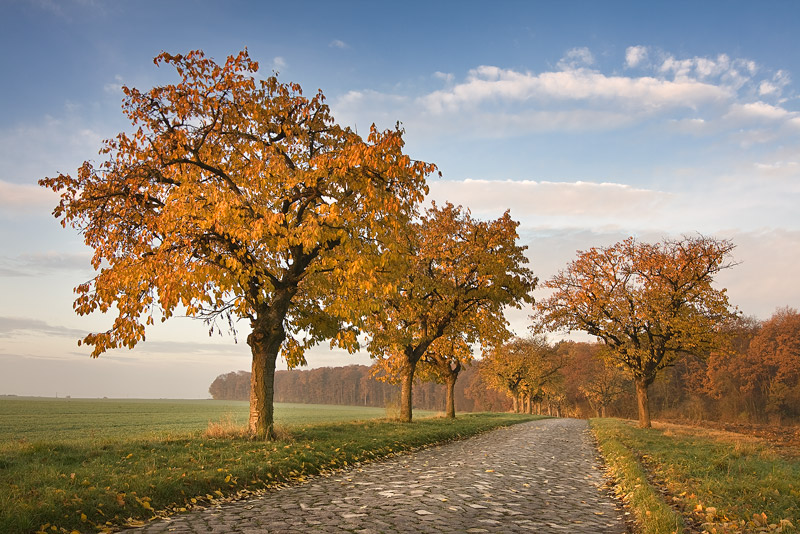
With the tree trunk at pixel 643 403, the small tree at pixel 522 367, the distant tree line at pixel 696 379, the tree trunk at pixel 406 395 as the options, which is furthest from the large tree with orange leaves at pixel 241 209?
the small tree at pixel 522 367

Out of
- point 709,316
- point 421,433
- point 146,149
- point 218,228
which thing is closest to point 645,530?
point 218,228

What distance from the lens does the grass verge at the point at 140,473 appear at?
6.61 meters

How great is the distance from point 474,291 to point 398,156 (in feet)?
47.5

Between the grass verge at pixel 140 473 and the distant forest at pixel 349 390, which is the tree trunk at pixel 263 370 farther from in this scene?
the distant forest at pixel 349 390

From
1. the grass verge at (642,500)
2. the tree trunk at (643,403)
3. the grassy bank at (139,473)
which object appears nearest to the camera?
the grass verge at (642,500)

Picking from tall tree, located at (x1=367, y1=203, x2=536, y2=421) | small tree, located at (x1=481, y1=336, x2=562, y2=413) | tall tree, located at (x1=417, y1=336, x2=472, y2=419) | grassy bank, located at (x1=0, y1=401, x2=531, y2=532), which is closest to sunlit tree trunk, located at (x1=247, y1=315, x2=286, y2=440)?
grassy bank, located at (x1=0, y1=401, x2=531, y2=532)

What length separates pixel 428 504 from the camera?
782cm

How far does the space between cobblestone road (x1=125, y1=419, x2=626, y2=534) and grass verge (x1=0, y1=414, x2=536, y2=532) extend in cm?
71

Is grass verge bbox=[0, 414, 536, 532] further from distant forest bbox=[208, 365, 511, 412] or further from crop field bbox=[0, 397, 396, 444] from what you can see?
distant forest bbox=[208, 365, 511, 412]

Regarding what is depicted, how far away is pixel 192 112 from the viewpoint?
47.2 ft

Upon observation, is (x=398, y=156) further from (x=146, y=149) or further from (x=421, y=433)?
(x=421, y=433)

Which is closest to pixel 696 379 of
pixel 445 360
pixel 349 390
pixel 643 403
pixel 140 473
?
pixel 643 403

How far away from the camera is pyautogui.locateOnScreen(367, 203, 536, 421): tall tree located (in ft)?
83.9

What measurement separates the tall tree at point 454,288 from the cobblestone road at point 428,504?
13.1 meters
